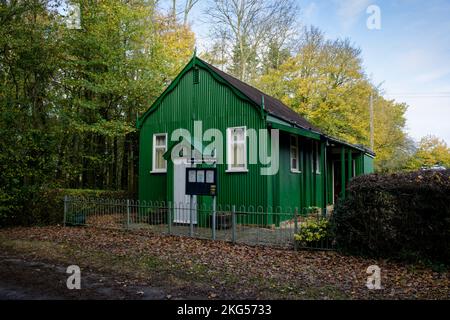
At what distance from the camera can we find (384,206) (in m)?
7.64

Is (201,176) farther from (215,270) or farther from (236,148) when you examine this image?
(215,270)

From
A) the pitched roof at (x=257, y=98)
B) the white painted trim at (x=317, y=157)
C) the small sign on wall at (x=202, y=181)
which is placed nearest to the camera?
the small sign on wall at (x=202, y=181)

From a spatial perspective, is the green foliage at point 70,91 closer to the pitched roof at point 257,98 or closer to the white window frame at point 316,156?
the pitched roof at point 257,98

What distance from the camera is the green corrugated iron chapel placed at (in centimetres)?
1318

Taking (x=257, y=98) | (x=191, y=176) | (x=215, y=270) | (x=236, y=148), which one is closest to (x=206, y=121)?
(x=236, y=148)

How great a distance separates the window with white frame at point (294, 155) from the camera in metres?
15.4

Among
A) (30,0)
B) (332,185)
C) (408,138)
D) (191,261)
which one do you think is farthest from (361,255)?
(408,138)

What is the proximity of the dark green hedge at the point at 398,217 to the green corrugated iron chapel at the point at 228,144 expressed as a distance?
4080 millimetres

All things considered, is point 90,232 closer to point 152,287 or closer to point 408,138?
point 152,287

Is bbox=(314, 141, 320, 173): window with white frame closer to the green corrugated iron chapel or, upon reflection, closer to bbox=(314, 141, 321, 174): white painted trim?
bbox=(314, 141, 321, 174): white painted trim

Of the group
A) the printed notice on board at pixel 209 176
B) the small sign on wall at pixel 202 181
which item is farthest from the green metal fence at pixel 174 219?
the printed notice on board at pixel 209 176

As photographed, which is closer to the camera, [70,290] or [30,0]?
[70,290]

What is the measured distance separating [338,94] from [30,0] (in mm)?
20876
